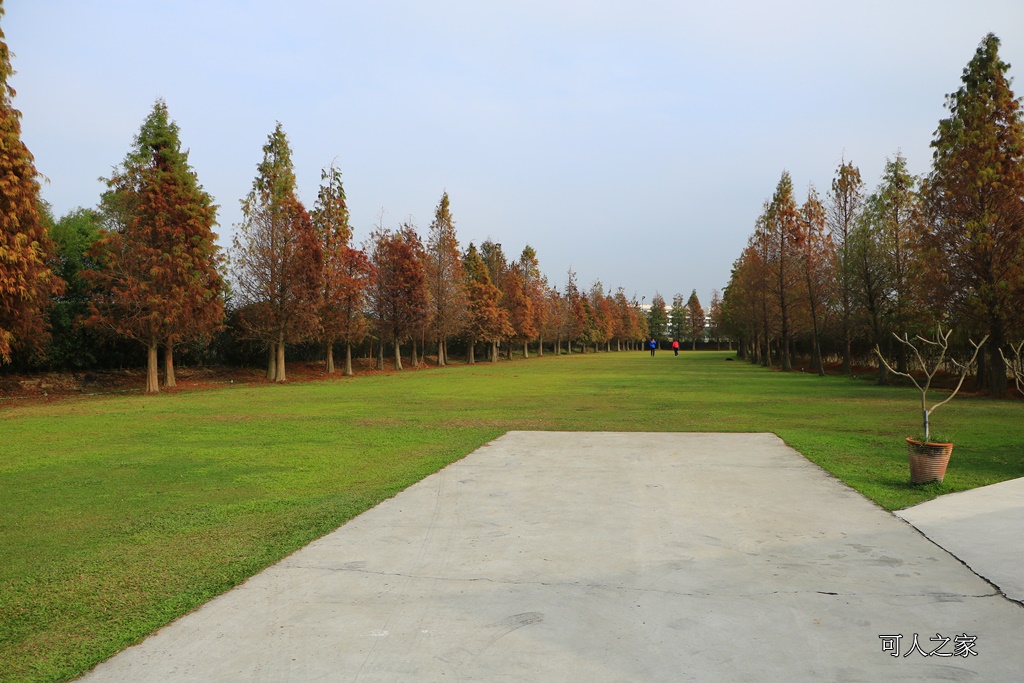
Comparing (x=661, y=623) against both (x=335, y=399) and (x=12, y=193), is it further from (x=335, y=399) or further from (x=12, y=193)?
(x=12, y=193)

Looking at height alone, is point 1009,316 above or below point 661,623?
above

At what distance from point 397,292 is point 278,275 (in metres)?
11.3

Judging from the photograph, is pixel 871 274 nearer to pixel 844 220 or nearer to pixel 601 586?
pixel 844 220

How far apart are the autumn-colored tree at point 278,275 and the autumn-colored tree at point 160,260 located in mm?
3689

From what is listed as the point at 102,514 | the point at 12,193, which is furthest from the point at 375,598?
the point at 12,193

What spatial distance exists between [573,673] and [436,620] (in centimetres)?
90

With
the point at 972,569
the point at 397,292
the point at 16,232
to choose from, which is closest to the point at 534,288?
the point at 397,292

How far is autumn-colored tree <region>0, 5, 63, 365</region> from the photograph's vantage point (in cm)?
1634

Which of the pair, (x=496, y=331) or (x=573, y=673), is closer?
(x=573, y=673)

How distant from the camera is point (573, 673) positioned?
287 centimetres

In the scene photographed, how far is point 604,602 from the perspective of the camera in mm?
3715

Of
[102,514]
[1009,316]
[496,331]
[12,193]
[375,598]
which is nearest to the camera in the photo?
[375,598]

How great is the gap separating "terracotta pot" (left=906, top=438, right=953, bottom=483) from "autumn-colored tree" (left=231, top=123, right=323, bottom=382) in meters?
25.7

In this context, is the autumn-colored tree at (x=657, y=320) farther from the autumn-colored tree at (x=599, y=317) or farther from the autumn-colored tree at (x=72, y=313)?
the autumn-colored tree at (x=72, y=313)
